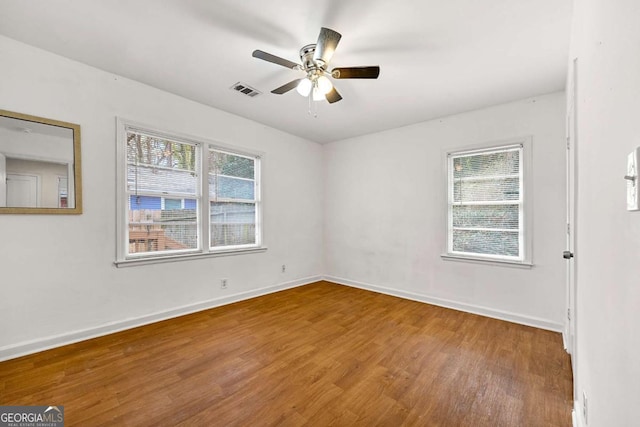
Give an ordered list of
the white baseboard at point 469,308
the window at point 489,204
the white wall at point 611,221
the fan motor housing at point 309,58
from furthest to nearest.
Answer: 1. the window at point 489,204
2. the white baseboard at point 469,308
3. the fan motor housing at point 309,58
4. the white wall at point 611,221

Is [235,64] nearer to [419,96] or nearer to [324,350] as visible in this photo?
[419,96]

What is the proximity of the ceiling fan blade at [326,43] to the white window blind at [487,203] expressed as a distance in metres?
2.50

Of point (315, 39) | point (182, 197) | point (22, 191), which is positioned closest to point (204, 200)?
point (182, 197)

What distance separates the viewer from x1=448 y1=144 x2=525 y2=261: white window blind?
3.27 m

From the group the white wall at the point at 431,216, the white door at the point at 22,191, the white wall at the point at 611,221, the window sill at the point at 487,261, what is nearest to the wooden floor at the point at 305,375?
the white wall at the point at 431,216

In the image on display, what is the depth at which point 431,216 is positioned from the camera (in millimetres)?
3867

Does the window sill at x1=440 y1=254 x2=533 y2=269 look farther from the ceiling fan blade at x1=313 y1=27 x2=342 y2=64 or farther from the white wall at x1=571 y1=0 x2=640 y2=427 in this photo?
the ceiling fan blade at x1=313 y1=27 x2=342 y2=64

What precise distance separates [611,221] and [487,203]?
2.89 m

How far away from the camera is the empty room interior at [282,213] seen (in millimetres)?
1610

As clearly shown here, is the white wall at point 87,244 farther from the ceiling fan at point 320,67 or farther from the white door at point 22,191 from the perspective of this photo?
the ceiling fan at point 320,67

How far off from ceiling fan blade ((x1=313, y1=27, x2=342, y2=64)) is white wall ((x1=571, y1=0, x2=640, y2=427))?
4.37ft

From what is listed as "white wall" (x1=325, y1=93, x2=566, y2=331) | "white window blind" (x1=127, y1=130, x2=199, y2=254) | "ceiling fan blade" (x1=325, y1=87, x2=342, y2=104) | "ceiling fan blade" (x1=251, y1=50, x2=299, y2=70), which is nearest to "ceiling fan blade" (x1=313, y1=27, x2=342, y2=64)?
"ceiling fan blade" (x1=251, y1=50, x2=299, y2=70)

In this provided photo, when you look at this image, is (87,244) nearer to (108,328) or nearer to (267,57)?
(108,328)

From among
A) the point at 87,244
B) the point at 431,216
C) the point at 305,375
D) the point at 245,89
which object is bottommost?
the point at 305,375
